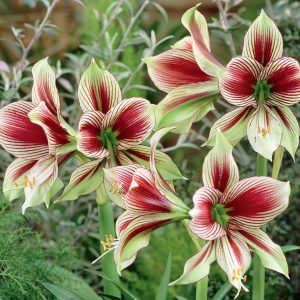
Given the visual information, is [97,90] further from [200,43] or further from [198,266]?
[198,266]

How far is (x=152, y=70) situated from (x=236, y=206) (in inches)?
8.9

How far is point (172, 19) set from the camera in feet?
11.1

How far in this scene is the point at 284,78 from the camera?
3.16 feet

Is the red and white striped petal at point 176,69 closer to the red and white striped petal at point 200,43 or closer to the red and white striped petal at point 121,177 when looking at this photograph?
the red and white striped petal at point 200,43

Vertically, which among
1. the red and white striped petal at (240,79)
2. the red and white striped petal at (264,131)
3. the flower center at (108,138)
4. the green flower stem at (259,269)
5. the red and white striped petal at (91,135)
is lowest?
the green flower stem at (259,269)

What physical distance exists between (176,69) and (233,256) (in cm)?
26

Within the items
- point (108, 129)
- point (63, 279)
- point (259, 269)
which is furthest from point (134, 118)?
point (63, 279)

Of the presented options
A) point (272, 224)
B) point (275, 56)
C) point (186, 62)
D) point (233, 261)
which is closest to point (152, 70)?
point (186, 62)

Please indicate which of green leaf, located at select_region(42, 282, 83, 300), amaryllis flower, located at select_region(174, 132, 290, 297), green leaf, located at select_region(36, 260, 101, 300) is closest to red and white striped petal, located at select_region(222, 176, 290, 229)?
amaryllis flower, located at select_region(174, 132, 290, 297)

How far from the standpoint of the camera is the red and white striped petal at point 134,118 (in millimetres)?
993

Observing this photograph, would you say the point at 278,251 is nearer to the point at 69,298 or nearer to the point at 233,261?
the point at 233,261

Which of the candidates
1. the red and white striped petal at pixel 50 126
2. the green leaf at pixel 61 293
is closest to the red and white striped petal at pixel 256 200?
the red and white striped petal at pixel 50 126

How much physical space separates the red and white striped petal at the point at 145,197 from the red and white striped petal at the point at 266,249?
95 millimetres

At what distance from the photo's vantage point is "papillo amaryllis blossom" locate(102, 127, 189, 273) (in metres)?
0.91
